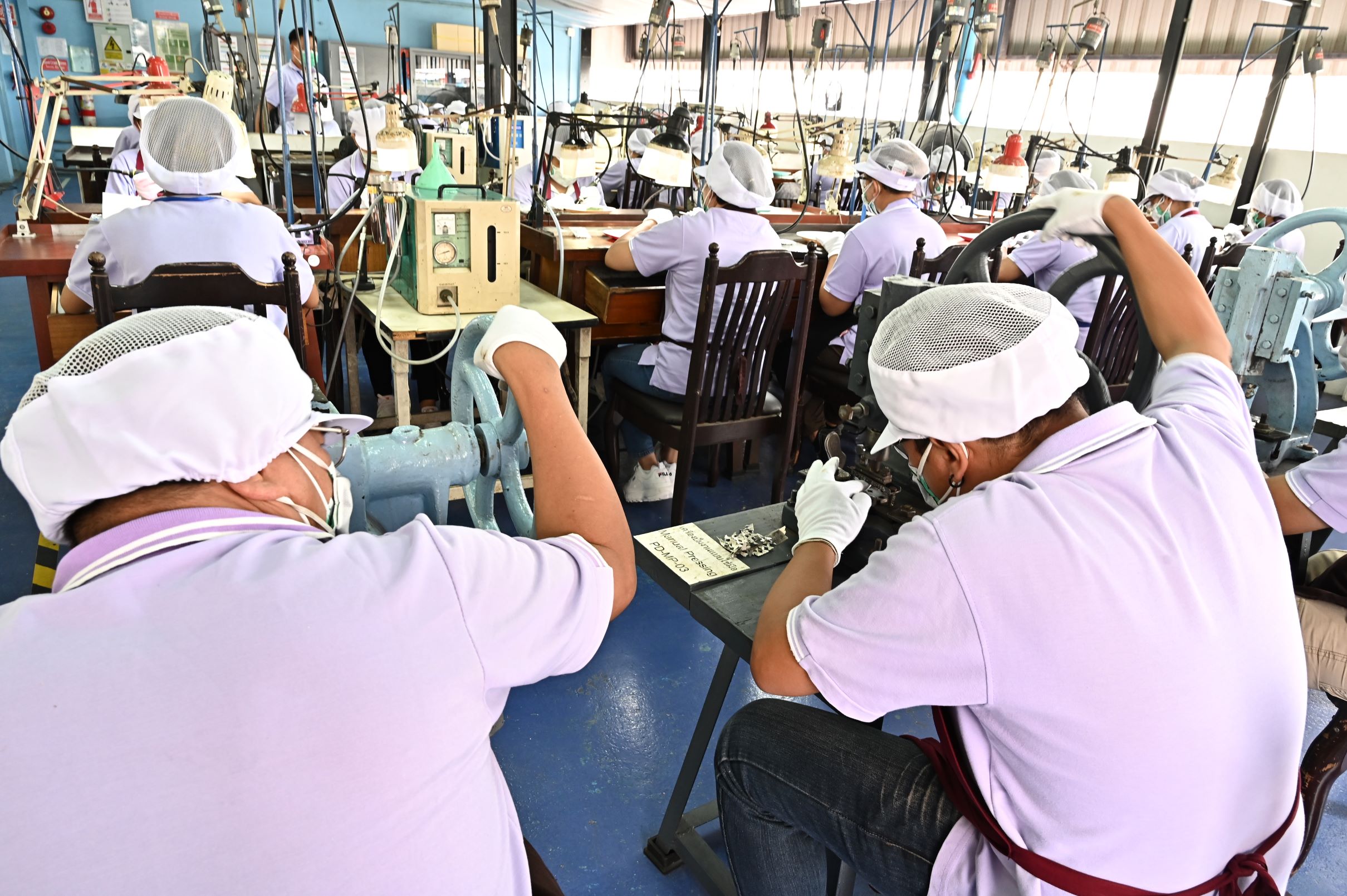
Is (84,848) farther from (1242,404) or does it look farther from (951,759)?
(1242,404)

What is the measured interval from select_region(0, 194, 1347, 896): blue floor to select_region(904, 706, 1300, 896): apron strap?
704 millimetres

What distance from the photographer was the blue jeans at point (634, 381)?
2652 mm

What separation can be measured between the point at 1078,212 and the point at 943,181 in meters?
4.16

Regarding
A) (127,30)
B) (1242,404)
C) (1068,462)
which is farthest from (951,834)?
(127,30)

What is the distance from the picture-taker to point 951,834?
0.96 m

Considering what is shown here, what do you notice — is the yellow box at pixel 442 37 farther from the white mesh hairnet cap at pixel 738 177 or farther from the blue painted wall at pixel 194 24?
the white mesh hairnet cap at pixel 738 177

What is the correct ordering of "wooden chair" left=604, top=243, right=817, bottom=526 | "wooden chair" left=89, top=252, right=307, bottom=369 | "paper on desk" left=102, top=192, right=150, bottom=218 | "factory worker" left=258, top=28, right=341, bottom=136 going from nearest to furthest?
"wooden chair" left=89, top=252, right=307, bottom=369
"wooden chair" left=604, top=243, right=817, bottom=526
"paper on desk" left=102, top=192, right=150, bottom=218
"factory worker" left=258, top=28, right=341, bottom=136

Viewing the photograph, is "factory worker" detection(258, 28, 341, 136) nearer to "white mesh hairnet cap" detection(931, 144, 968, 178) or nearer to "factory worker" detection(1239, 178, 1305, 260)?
"white mesh hairnet cap" detection(931, 144, 968, 178)

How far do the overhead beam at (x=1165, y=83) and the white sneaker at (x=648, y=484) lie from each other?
398 cm

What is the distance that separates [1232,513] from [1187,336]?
0.44 metres

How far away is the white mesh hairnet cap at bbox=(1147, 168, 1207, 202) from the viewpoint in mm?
4098

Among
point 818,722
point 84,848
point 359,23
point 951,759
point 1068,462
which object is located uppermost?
point 359,23

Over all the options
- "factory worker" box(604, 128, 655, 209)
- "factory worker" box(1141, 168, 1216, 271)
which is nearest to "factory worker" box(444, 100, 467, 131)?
"factory worker" box(604, 128, 655, 209)

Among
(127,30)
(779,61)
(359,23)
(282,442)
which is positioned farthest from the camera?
(779,61)
